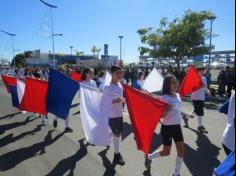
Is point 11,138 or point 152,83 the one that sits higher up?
point 152,83

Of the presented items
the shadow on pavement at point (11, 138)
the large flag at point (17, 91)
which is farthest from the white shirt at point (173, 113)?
the large flag at point (17, 91)

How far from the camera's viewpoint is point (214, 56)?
32.5 meters

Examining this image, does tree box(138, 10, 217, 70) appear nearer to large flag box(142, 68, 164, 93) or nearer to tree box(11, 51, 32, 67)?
large flag box(142, 68, 164, 93)

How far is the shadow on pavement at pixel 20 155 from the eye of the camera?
632 cm

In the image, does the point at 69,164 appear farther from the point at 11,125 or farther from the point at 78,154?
the point at 11,125

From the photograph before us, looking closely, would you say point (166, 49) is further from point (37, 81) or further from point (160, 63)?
point (37, 81)

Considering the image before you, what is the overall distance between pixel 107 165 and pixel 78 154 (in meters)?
0.96

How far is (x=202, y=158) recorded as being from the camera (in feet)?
21.7


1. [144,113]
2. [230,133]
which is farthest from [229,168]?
[144,113]

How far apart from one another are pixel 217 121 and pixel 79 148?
533cm

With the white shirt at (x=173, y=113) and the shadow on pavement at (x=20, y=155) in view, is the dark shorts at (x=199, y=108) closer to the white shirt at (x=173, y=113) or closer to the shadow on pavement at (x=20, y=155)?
the shadow on pavement at (x=20, y=155)

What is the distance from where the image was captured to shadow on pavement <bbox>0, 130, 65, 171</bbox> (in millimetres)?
6320

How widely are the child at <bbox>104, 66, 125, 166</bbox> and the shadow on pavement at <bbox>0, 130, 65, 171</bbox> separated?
1769mm

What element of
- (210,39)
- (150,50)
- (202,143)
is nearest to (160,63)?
(150,50)
